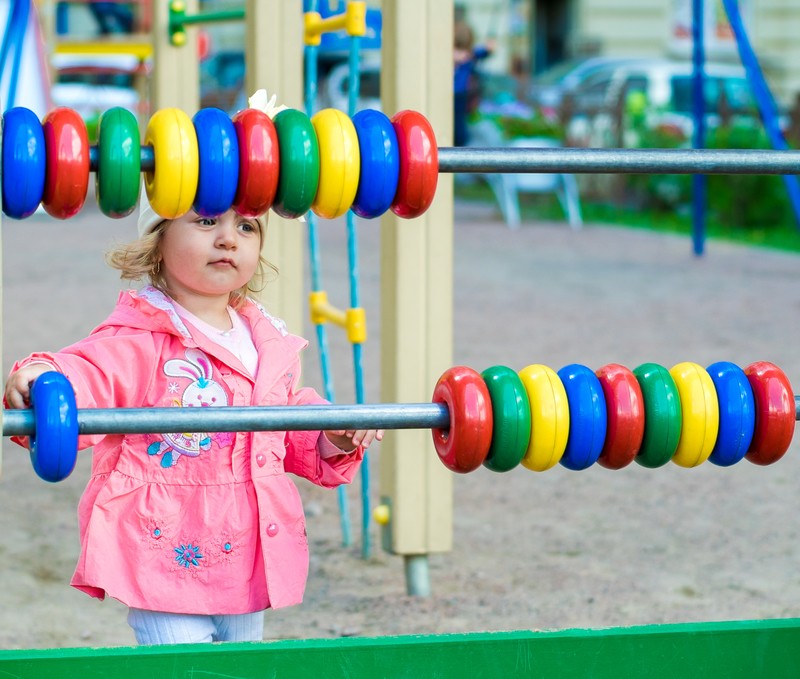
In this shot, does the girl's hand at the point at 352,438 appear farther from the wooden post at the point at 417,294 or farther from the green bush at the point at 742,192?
the green bush at the point at 742,192

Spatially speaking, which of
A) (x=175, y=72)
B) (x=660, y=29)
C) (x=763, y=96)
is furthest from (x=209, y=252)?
(x=660, y=29)

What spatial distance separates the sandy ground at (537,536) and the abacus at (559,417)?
3.80 feet

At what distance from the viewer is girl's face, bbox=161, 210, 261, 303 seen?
2.14m

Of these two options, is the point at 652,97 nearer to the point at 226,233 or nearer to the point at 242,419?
the point at 226,233

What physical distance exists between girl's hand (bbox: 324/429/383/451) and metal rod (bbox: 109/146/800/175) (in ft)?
1.41

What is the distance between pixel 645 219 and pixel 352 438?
1159 cm

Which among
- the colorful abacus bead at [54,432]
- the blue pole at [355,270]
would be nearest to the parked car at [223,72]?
the blue pole at [355,270]

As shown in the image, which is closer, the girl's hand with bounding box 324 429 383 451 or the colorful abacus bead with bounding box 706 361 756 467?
the colorful abacus bead with bounding box 706 361 756 467

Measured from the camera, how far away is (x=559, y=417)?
6.15ft

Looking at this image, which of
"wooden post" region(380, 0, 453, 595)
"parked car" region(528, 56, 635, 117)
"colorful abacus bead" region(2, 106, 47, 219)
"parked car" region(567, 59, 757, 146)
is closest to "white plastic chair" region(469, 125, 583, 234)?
"parked car" region(567, 59, 757, 146)

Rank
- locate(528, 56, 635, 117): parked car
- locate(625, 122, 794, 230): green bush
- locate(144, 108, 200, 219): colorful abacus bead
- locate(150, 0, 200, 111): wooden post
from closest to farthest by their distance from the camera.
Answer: locate(144, 108, 200, 219): colorful abacus bead, locate(150, 0, 200, 111): wooden post, locate(625, 122, 794, 230): green bush, locate(528, 56, 635, 117): parked car

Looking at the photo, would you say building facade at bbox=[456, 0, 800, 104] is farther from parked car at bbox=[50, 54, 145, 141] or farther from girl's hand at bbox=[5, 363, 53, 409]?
girl's hand at bbox=[5, 363, 53, 409]

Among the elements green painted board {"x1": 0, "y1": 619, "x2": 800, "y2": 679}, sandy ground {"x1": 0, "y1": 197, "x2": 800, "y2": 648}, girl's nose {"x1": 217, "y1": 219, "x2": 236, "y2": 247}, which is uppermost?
girl's nose {"x1": 217, "y1": 219, "x2": 236, "y2": 247}

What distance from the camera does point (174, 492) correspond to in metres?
2.12
